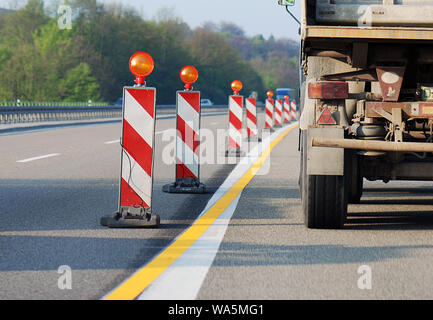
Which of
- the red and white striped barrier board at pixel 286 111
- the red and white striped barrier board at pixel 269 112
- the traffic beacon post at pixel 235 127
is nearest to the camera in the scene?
the traffic beacon post at pixel 235 127

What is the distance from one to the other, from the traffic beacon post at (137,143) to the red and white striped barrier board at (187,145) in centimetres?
254

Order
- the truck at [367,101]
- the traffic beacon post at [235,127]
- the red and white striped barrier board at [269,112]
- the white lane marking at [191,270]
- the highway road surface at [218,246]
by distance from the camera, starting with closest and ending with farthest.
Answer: the white lane marking at [191,270] < the highway road surface at [218,246] < the truck at [367,101] < the traffic beacon post at [235,127] < the red and white striped barrier board at [269,112]

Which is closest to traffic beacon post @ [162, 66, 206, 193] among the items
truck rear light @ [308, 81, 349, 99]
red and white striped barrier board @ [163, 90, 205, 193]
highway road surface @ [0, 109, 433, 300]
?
red and white striped barrier board @ [163, 90, 205, 193]

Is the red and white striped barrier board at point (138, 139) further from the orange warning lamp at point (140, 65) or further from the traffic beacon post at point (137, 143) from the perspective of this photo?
the orange warning lamp at point (140, 65)

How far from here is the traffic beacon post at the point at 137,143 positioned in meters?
7.59

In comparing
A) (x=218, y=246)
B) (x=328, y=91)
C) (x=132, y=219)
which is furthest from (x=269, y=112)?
(x=218, y=246)

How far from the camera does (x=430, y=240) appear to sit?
22.9ft

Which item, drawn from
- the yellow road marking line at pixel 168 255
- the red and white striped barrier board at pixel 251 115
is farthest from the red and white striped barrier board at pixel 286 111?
the yellow road marking line at pixel 168 255

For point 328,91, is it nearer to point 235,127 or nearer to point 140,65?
point 140,65

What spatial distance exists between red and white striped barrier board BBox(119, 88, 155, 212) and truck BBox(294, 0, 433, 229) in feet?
4.55

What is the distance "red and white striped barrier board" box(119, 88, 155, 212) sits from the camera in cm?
761

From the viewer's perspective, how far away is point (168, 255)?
616cm
